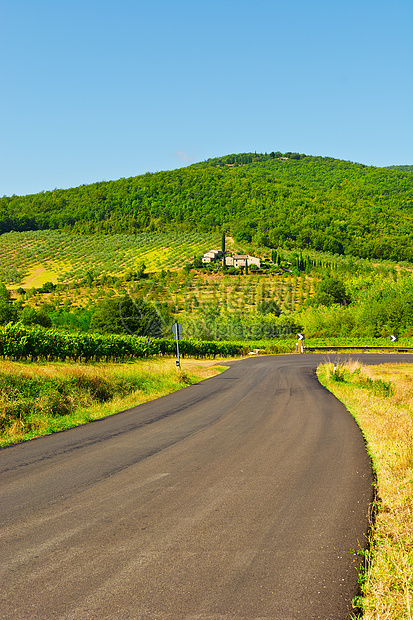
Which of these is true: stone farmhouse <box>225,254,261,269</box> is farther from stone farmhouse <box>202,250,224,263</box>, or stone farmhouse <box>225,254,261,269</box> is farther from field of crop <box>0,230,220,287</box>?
field of crop <box>0,230,220,287</box>

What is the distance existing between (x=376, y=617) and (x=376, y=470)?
4.77 meters

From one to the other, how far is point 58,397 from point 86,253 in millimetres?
137197

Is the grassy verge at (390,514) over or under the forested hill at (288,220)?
under

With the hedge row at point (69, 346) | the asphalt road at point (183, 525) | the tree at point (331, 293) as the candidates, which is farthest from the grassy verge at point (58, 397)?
the tree at point (331, 293)

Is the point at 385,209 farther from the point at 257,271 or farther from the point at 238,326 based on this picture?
the point at 238,326

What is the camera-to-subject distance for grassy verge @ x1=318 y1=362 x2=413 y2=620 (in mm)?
3881

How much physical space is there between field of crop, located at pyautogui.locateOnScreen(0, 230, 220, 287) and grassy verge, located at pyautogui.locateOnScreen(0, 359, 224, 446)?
336 ft

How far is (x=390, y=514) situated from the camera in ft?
19.1

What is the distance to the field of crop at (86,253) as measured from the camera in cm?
12381

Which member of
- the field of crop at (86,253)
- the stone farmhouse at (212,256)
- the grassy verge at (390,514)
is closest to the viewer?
the grassy verge at (390,514)

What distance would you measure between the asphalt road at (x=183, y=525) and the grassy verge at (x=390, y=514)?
0.21 meters

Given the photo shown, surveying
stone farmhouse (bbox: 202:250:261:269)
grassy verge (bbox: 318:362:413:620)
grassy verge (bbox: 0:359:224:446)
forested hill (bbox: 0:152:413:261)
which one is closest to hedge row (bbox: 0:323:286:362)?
grassy verge (bbox: 0:359:224:446)

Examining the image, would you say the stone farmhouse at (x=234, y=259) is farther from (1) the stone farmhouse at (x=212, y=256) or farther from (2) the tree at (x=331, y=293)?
(2) the tree at (x=331, y=293)

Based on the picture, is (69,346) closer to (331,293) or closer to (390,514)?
(390,514)
